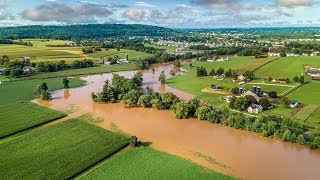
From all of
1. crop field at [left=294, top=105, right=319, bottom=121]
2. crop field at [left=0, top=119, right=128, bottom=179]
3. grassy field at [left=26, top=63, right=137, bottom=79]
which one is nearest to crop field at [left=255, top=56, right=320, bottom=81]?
crop field at [left=294, top=105, right=319, bottom=121]

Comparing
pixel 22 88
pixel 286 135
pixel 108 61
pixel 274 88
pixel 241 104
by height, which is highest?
pixel 241 104

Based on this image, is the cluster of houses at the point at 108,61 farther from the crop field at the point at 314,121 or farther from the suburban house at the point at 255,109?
the crop field at the point at 314,121

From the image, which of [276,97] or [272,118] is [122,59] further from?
[272,118]

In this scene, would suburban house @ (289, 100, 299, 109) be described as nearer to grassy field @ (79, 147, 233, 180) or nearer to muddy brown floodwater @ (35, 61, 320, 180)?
muddy brown floodwater @ (35, 61, 320, 180)

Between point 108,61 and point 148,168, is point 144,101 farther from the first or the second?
point 108,61

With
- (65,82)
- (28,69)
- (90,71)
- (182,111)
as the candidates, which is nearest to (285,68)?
(182,111)

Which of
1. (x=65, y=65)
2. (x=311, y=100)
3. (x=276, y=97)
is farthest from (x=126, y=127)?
(x=65, y=65)
